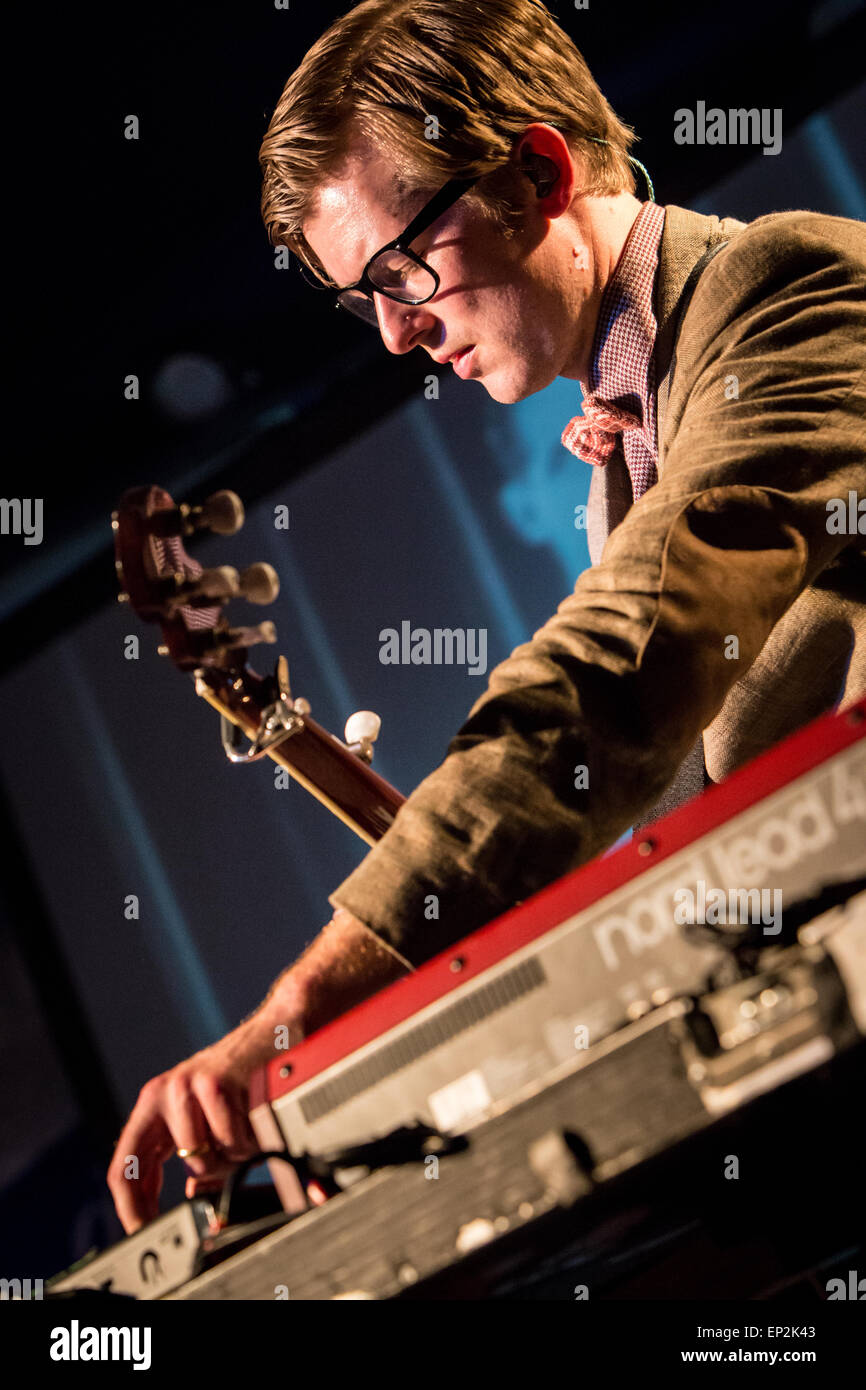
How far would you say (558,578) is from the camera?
2535 mm

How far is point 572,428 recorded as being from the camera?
5.21 feet

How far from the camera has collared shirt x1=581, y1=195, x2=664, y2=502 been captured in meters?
1.31

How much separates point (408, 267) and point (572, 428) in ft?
1.22

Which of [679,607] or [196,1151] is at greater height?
[679,607]

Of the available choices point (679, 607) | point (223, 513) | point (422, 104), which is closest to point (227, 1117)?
point (679, 607)

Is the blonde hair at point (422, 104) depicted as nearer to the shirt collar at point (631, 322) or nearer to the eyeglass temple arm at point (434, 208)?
the eyeglass temple arm at point (434, 208)

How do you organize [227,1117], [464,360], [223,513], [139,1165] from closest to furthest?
[227,1117]
[139,1165]
[223,513]
[464,360]

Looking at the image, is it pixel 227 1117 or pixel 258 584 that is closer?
pixel 227 1117

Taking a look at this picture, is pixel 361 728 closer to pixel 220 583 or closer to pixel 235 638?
pixel 235 638

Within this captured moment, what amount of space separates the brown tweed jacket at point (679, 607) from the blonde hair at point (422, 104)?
14.8 inches

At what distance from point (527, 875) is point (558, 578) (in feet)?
6.11

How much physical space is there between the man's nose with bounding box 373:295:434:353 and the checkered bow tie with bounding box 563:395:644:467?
0.81 ft

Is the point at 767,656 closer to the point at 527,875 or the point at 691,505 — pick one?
the point at 691,505
